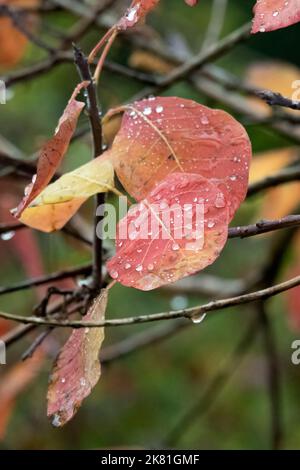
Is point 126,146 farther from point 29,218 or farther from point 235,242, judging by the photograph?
point 235,242

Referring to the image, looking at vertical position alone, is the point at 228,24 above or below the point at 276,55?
below

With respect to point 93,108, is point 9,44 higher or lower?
higher

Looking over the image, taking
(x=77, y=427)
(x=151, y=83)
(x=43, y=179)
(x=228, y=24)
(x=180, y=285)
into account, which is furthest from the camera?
(x=228, y=24)

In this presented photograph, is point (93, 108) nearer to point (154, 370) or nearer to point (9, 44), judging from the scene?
point (9, 44)

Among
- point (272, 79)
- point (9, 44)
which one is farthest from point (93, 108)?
point (272, 79)

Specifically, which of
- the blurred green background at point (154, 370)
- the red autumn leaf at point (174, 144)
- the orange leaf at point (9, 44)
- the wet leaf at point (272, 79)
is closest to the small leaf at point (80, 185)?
the red autumn leaf at point (174, 144)

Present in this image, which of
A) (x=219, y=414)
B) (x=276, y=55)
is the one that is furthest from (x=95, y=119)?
(x=276, y=55)
